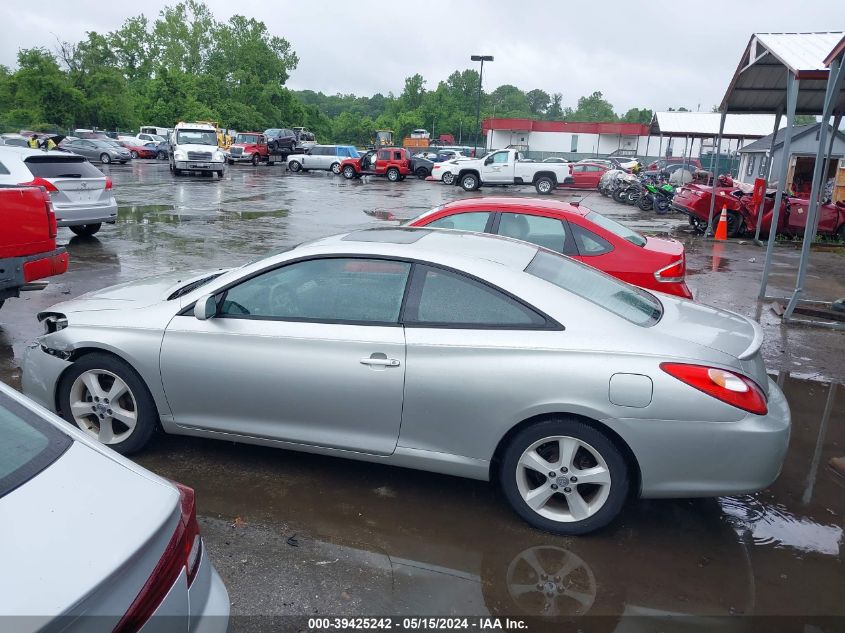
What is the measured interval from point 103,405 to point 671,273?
16.4ft

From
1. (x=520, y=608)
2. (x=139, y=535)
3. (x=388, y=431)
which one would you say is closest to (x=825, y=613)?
(x=520, y=608)

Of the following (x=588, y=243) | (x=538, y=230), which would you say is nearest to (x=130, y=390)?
(x=538, y=230)

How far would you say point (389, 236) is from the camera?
14.6ft

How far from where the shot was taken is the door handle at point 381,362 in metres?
3.75

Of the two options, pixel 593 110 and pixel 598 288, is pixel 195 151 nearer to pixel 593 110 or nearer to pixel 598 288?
pixel 598 288

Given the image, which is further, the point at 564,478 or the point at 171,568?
the point at 564,478

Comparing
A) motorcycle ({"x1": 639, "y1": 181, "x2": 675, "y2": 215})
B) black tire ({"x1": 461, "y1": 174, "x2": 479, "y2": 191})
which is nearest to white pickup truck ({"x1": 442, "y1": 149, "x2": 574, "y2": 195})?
black tire ({"x1": 461, "y1": 174, "x2": 479, "y2": 191})

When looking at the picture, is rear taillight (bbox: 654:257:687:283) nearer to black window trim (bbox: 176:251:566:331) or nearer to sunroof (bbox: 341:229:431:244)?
sunroof (bbox: 341:229:431:244)

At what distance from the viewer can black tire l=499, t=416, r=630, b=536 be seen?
11.6ft

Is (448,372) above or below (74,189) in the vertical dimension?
below

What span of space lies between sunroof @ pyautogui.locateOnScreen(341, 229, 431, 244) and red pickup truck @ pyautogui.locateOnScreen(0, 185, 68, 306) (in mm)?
3742

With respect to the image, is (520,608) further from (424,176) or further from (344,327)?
(424,176)

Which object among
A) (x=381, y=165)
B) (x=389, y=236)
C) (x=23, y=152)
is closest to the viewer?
(x=389, y=236)

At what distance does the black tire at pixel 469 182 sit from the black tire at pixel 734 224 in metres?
14.6
